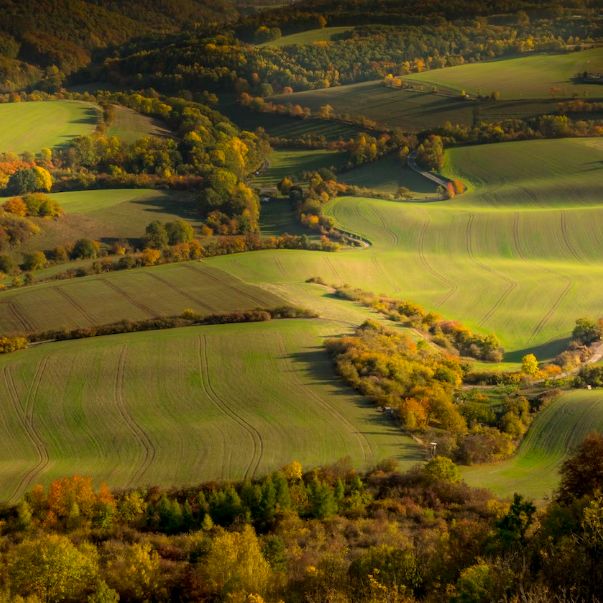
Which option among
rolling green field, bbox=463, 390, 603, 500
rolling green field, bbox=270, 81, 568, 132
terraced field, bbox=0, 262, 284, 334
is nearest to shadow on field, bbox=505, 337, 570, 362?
rolling green field, bbox=463, 390, 603, 500

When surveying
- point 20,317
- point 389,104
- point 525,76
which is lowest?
point 20,317

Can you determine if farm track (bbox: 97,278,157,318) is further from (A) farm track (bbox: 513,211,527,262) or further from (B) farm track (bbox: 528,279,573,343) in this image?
(A) farm track (bbox: 513,211,527,262)

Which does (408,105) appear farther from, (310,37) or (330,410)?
(330,410)

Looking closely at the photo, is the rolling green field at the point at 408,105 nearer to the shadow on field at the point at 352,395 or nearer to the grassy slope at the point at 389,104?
the grassy slope at the point at 389,104

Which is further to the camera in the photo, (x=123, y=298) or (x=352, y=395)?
(x=123, y=298)

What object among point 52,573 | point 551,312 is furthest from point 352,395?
point 551,312

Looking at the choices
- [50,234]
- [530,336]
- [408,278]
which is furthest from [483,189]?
[50,234]

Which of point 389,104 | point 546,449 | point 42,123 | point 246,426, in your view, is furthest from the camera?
point 389,104
